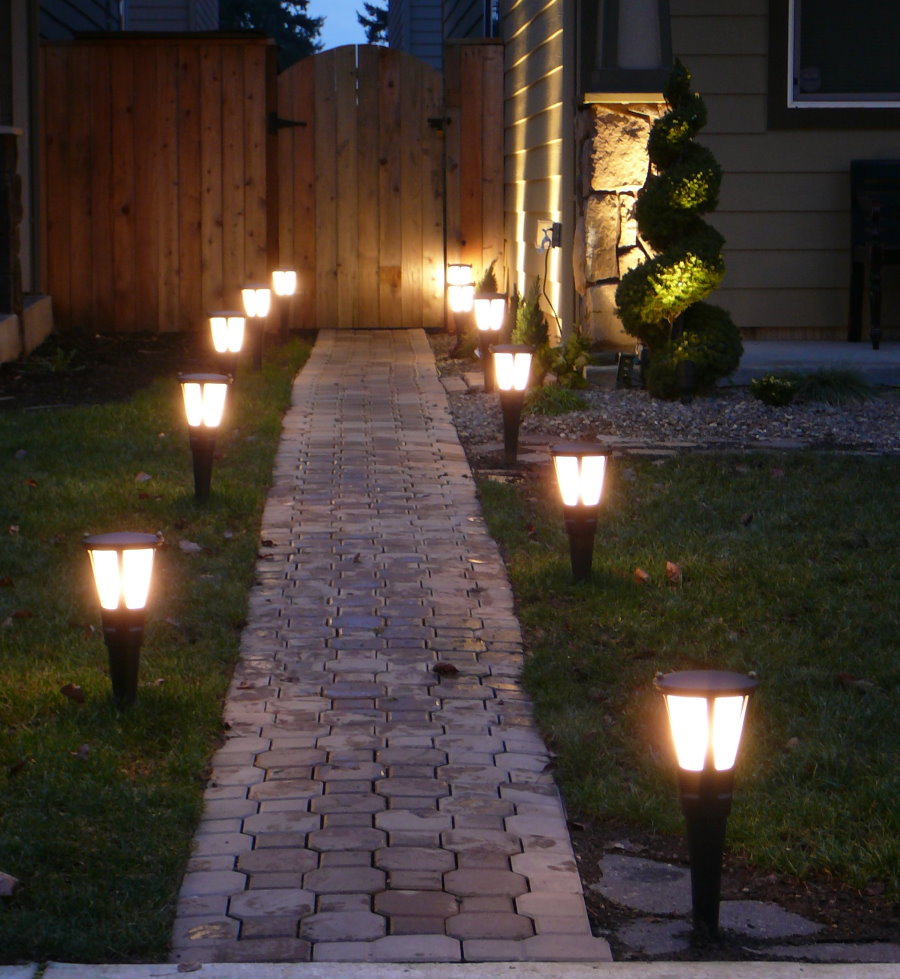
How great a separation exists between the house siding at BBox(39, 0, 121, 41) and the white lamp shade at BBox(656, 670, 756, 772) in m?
11.9

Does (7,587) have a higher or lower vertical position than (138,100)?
lower

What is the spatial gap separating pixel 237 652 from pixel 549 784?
1.45m

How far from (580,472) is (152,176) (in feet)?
28.5

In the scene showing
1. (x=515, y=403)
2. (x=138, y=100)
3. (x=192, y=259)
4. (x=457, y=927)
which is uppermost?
(x=138, y=100)

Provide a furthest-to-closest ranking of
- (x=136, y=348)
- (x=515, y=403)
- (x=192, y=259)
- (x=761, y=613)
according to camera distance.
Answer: (x=192, y=259) → (x=136, y=348) → (x=515, y=403) → (x=761, y=613)

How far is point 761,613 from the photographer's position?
5.32 metres

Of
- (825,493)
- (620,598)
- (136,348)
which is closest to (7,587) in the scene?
(620,598)

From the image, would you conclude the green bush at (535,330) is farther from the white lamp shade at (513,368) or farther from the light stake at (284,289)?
the light stake at (284,289)

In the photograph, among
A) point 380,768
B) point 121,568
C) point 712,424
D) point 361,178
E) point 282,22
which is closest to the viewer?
point 380,768

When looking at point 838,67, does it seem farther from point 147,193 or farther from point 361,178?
Result: point 147,193

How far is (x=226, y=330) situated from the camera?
875cm

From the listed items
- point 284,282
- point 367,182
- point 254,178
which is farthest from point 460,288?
point 254,178

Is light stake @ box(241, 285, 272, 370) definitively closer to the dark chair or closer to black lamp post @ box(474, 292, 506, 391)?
black lamp post @ box(474, 292, 506, 391)

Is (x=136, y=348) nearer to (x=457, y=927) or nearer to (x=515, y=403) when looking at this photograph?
(x=515, y=403)
